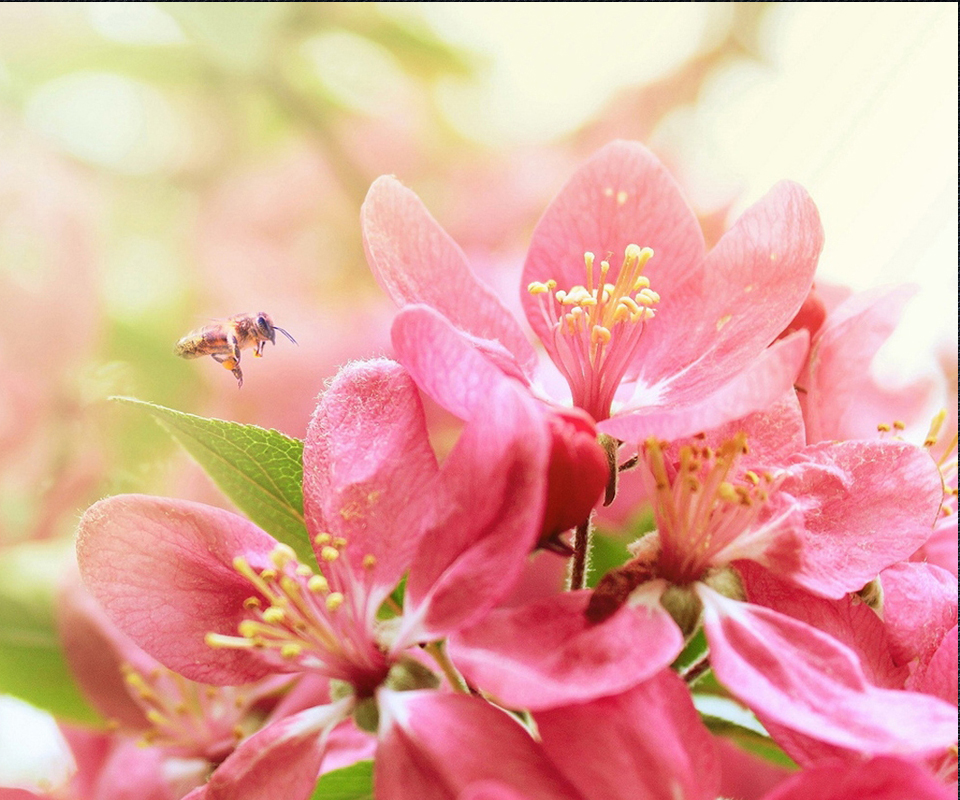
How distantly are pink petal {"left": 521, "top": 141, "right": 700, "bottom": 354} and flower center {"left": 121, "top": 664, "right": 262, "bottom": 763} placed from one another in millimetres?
349

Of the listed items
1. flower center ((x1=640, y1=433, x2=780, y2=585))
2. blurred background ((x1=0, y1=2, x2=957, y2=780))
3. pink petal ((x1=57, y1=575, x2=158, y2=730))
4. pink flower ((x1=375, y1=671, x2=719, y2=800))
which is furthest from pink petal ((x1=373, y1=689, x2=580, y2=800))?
blurred background ((x1=0, y1=2, x2=957, y2=780))

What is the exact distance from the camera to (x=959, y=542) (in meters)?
0.45

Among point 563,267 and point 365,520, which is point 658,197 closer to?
point 563,267

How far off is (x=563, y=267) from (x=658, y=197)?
6cm

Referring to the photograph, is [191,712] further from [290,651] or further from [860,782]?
[860,782]

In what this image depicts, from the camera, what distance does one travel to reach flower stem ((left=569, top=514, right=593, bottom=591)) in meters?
0.39

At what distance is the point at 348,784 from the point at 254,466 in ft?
0.51

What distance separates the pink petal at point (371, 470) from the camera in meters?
0.39

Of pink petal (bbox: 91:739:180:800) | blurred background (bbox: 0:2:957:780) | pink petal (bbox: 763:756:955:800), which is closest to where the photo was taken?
pink petal (bbox: 763:756:955:800)

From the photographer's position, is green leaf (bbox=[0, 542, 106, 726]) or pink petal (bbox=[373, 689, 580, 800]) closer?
pink petal (bbox=[373, 689, 580, 800])

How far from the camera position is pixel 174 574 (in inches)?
15.8

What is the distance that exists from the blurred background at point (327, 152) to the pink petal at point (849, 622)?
45 centimetres

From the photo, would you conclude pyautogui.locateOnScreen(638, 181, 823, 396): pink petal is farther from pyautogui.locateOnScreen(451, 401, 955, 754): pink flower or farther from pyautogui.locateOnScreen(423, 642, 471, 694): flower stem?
pyautogui.locateOnScreen(423, 642, 471, 694): flower stem

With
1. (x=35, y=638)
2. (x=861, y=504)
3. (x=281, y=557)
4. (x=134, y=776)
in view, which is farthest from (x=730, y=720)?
(x=35, y=638)
